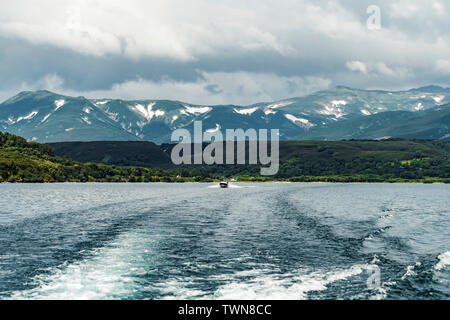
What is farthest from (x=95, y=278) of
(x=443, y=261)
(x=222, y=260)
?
(x=443, y=261)

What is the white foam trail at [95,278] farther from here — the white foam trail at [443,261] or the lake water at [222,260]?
the white foam trail at [443,261]

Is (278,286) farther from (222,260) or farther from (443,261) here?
(443,261)

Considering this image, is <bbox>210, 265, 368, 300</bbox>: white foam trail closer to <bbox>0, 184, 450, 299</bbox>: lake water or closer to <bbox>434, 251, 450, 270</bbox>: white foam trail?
<bbox>0, 184, 450, 299</bbox>: lake water

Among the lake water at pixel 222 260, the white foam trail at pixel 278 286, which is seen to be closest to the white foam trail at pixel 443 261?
the lake water at pixel 222 260

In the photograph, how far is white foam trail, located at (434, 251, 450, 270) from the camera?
4426 centimetres

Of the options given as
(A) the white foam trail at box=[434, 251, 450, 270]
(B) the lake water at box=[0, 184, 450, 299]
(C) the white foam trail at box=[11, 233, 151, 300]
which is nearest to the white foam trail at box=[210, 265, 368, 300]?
(B) the lake water at box=[0, 184, 450, 299]

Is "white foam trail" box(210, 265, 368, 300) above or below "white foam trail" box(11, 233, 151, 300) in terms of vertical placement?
above

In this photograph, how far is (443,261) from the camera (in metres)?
46.9

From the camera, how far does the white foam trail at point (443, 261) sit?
4426 cm

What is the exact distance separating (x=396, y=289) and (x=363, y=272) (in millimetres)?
5992

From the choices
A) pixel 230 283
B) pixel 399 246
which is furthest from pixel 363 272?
pixel 399 246

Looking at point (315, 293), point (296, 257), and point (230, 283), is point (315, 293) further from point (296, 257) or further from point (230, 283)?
point (296, 257)

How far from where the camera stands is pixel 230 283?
37.4 metres
